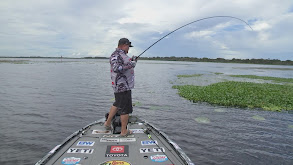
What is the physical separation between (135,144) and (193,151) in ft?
12.6

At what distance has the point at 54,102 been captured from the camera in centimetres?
1647

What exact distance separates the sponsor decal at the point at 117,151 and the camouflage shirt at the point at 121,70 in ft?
5.36

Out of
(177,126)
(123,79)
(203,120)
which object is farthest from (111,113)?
(203,120)

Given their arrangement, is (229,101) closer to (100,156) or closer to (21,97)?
(100,156)

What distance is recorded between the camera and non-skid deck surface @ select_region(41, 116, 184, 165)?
4.79m

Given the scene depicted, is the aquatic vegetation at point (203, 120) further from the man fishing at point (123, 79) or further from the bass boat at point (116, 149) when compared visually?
the man fishing at point (123, 79)

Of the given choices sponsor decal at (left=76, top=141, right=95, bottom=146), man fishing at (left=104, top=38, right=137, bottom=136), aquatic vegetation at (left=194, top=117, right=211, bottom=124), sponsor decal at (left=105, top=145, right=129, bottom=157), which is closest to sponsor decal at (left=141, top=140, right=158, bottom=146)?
sponsor decal at (left=105, top=145, right=129, bottom=157)

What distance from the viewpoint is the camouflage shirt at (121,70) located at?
237 inches

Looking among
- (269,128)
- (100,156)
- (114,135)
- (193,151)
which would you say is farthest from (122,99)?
(269,128)

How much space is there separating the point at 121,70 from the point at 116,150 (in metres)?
2.17

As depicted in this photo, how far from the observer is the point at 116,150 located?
5320 millimetres

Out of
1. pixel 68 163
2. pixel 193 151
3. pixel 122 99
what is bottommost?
pixel 193 151

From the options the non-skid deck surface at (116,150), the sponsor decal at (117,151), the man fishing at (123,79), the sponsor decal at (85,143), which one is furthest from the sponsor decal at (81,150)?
the man fishing at (123,79)

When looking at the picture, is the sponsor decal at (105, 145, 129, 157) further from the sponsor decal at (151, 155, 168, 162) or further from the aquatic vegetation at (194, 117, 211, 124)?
the aquatic vegetation at (194, 117, 211, 124)
